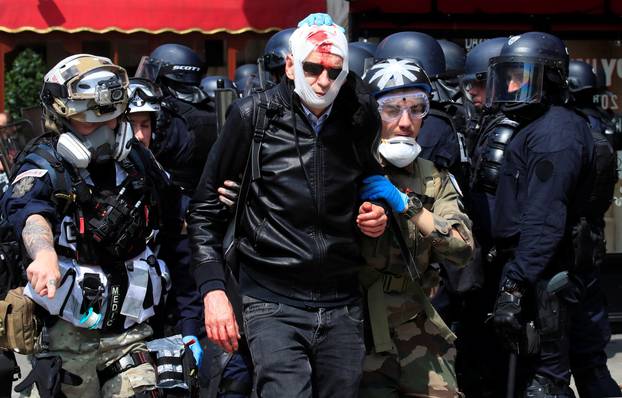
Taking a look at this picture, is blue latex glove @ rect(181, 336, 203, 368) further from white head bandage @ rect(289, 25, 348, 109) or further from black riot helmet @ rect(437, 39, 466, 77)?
black riot helmet @ rect(437, 39, 466, 77)

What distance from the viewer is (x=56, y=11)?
11.4 metres

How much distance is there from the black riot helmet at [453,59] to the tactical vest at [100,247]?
377 centimetres

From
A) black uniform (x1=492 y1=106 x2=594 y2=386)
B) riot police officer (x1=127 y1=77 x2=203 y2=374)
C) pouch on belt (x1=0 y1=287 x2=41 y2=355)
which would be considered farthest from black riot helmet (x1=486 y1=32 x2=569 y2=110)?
pouch on belt (x1=0 y1=287 x2=41 y2=355)

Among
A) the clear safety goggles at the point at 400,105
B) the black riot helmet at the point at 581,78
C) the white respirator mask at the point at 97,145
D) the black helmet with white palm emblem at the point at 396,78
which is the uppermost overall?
the black helmet with white palm emblem at the point at 396,78

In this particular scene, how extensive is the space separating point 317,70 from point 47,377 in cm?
143

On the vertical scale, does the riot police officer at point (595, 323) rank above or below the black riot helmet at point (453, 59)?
below

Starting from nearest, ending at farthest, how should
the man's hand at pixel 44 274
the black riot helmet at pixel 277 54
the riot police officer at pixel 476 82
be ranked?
the man's hand at pixel 44 274, the black riot helmet at pixel 277 54, the riot police officer at pixel 476 82

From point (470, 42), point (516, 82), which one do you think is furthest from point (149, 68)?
point (470, 42)

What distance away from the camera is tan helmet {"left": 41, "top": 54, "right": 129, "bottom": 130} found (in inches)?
149

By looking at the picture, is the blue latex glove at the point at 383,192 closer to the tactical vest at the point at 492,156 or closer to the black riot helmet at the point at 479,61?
the tactical vest at the point at 492,156

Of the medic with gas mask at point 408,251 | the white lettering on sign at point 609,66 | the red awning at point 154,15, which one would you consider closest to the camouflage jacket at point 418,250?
the medic with gas mask at point 408,251

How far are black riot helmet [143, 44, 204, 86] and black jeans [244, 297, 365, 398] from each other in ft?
11.9

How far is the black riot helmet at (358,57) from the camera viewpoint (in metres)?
6.17

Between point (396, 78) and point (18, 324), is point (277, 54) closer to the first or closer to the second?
point (396, 78)
